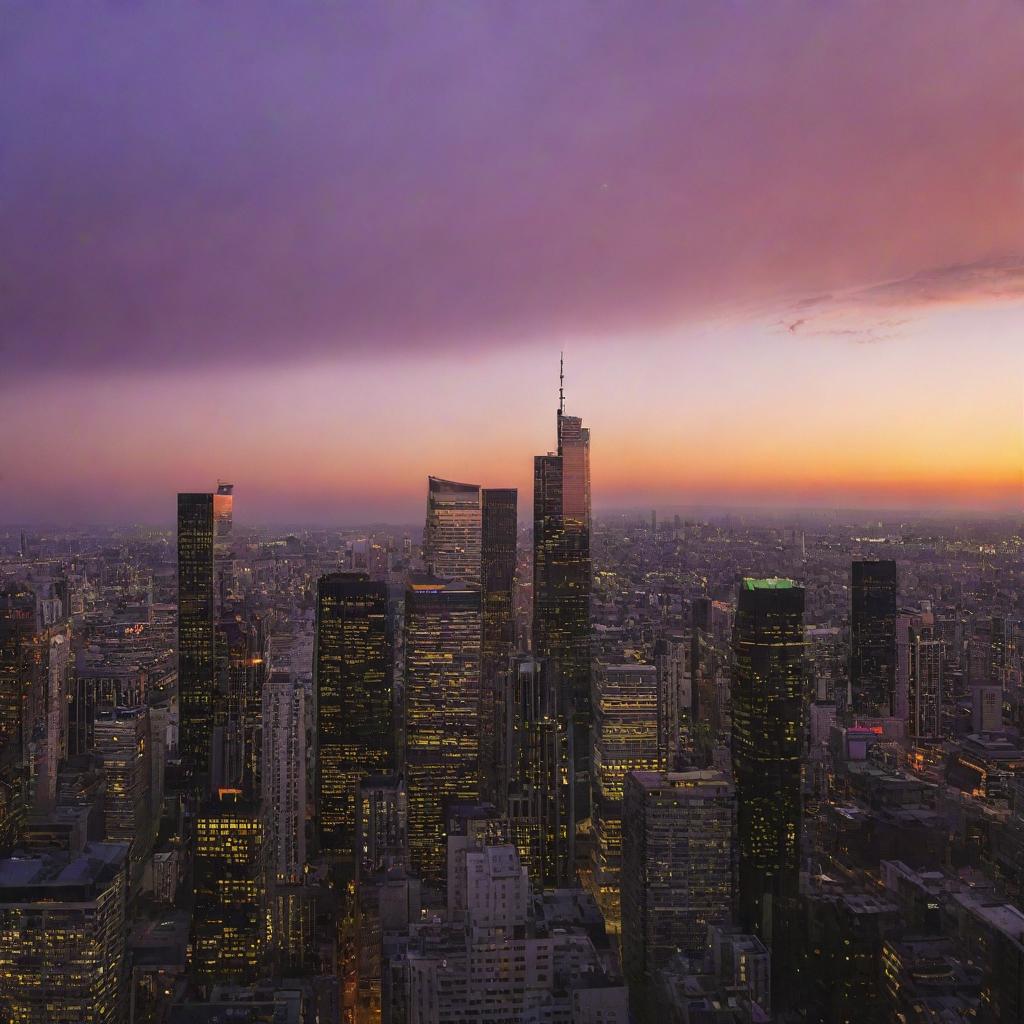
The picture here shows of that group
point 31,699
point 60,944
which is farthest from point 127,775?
point 60,944

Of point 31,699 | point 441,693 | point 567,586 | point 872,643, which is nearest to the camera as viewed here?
point 31,699

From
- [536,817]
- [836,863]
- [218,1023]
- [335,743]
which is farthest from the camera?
[335,743]

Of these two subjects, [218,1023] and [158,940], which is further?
[158,940]

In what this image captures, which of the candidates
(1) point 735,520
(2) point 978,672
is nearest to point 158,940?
(1) point 735,520

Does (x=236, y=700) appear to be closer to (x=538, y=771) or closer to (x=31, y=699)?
(x=31, y=699)

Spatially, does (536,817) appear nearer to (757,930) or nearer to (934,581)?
(757,930)

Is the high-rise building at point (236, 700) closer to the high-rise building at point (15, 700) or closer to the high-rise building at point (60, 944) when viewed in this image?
the high-rise building at point (15, 700)

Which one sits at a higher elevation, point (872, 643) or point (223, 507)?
point (223, 507)
